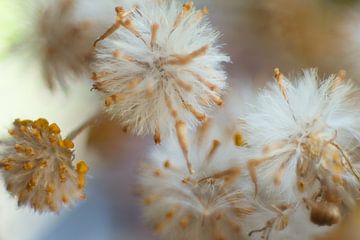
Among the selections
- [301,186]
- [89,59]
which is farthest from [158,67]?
[301,186]

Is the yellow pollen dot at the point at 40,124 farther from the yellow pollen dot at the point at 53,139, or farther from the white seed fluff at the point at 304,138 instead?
the white seed fluff at the point at 304,138

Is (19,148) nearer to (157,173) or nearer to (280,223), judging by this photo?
(157,173)

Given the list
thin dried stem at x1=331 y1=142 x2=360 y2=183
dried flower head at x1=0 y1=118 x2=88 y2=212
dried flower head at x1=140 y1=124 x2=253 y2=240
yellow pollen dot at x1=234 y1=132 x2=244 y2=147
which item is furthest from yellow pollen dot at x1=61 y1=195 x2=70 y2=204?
thin dried stem at x1=331 y1=142 x2=360 y2=183

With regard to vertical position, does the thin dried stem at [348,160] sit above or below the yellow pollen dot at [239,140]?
below

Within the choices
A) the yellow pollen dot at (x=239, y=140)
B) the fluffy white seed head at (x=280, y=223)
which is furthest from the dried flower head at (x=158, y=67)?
the fluffy white seed head at (x=280, y=223)

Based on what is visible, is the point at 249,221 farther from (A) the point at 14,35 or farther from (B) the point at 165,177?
(A) the point at 14,35

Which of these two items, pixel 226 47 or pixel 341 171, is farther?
pixel 226 47

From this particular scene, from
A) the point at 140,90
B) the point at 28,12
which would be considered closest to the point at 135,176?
the point at 140,90
